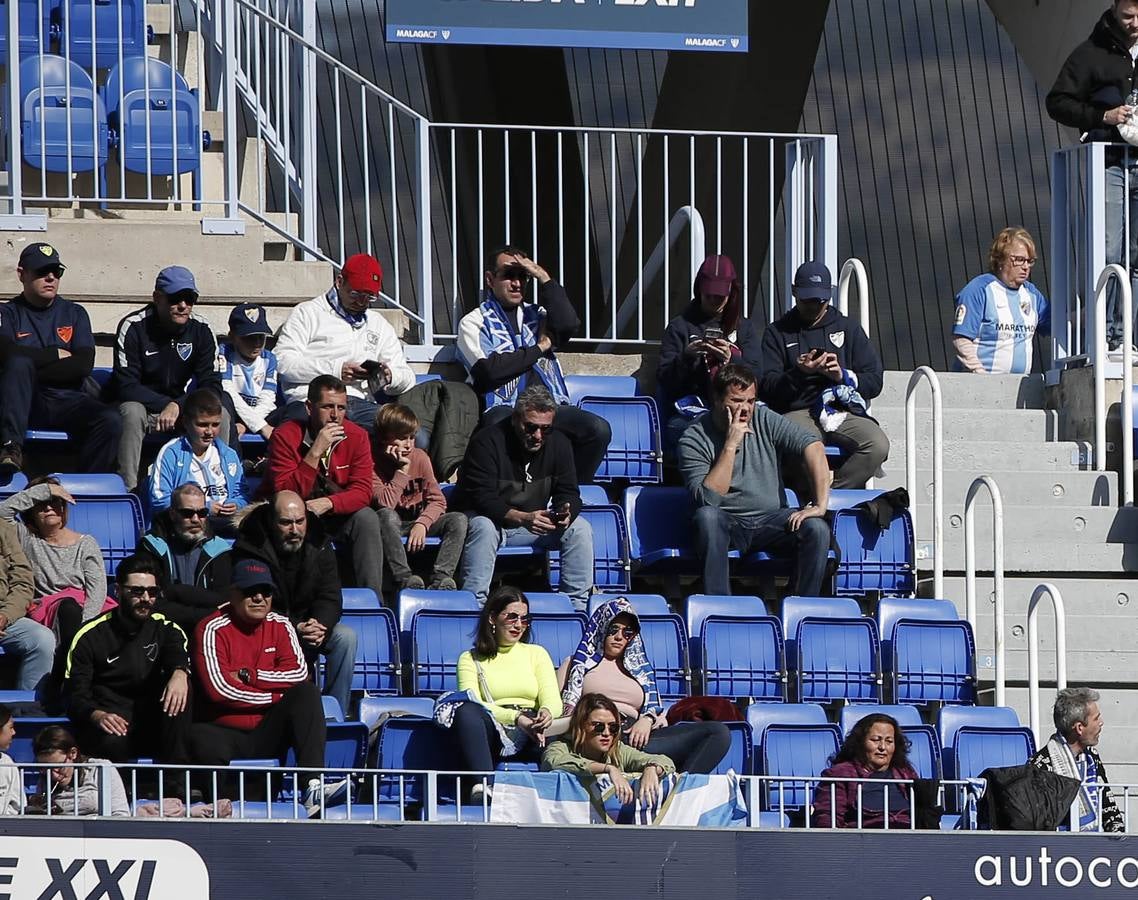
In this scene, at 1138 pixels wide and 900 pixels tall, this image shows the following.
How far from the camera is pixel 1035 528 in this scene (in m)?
11.4

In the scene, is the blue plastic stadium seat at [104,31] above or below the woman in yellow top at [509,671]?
above

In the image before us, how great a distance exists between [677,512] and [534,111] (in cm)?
805

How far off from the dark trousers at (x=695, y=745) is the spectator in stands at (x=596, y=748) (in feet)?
0.58

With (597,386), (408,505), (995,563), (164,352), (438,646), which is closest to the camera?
(438,646)

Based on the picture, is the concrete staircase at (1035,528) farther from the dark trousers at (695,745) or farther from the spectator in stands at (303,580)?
the spectator in stands at (303,580)

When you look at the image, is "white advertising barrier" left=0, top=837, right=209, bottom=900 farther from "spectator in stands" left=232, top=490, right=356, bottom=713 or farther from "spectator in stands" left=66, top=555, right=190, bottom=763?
"spectator in stands" left=232, top=490, right=356, bottom=713

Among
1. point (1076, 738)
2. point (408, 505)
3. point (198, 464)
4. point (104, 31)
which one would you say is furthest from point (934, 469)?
point (104, 31)

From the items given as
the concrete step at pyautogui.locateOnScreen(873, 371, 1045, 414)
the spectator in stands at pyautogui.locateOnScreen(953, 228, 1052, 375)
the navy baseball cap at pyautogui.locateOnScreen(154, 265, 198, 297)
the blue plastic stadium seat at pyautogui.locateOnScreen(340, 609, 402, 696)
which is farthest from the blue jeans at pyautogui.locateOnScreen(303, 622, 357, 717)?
the spectator in stands at pyautogui.locateOnScreen(953, 228, 1052, 375)

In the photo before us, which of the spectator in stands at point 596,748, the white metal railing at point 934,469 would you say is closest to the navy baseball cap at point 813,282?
the white metal railing at point 934,469

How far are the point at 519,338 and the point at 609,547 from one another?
4.89ft

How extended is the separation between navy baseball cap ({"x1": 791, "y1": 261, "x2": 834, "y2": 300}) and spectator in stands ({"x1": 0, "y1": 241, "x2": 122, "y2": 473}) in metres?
3.45

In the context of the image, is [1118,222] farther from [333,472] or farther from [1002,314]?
[333,472]

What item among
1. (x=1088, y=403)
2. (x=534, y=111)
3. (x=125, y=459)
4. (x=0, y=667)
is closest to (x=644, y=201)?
(x=534, y=111)

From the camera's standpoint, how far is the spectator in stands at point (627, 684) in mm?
8984
